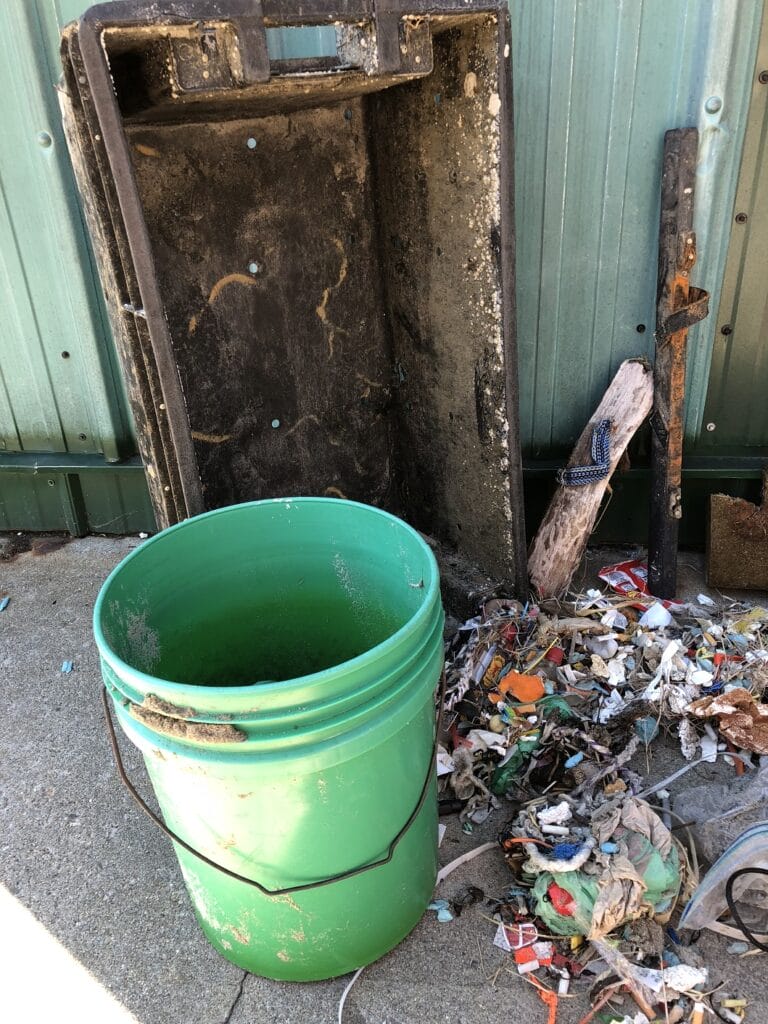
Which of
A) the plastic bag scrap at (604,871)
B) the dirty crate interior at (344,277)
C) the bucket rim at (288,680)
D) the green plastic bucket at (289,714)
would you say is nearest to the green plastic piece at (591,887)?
the plastic bag scrap at (604,871)

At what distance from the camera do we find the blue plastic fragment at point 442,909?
7.13 feet

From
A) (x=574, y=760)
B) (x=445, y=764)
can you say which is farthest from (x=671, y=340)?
(x=445, y=764)

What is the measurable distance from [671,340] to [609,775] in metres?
1.54

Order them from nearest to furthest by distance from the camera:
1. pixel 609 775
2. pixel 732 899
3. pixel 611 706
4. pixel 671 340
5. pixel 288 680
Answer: pixel 288 680
pixel 732 899
pixel 609 775
pixel 611 706
pixel 671 340

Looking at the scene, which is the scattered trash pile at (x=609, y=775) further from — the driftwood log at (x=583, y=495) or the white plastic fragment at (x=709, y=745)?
the driftwood log at (x=583, y=495)

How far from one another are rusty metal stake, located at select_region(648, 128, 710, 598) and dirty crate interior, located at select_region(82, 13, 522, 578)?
64cm

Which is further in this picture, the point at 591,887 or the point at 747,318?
the point at 747,318

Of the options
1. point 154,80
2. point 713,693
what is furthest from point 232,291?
point 713,693

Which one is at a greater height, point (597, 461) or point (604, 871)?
point (597, 461)

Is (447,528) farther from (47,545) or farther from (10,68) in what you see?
(10,68)

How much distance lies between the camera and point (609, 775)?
2447mm

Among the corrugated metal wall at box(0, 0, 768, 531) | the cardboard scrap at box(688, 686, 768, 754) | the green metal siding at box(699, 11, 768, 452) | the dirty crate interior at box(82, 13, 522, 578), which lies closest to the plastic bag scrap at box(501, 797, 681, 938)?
the cardboard scrap at box(688, 686, 768, 754)

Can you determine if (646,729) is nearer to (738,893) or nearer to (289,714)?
(738,893)

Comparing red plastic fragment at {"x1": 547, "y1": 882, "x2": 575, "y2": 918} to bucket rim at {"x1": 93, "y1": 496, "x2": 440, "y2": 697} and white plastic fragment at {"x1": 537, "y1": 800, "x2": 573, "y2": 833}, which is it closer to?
white plastic fragment at {"x1": 537, "y1": 800, "x2": 573, "y2": 833}
